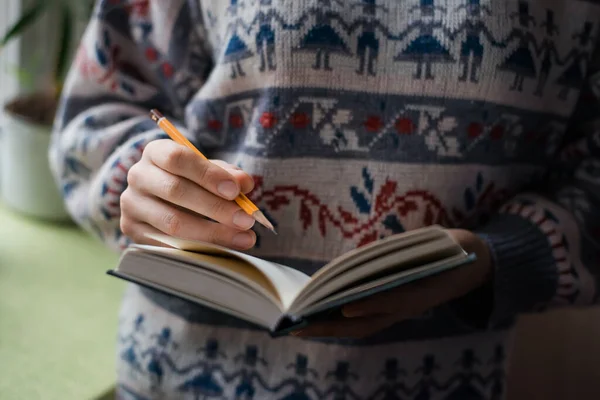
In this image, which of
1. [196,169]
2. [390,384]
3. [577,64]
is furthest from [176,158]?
[577,64]

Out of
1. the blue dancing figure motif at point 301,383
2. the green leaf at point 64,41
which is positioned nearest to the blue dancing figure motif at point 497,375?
the blue dancing figure motif at point 301,383

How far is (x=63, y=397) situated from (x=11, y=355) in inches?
4.1

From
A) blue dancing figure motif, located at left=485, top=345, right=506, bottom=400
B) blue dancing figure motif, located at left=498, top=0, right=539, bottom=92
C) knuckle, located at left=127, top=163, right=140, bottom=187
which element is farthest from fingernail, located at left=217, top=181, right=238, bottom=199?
blue dancing figure motif, located at left=485, top=345, right=506, bottom=400

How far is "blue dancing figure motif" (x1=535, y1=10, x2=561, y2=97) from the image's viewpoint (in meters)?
0.64

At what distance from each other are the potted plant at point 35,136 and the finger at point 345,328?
0.79 m

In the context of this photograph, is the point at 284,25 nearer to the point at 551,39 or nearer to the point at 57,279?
the point at 551,39

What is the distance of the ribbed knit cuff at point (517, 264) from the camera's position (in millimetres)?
637

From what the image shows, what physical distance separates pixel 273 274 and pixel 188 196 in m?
0.11

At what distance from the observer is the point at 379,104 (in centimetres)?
62

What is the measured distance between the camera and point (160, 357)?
0.68 m

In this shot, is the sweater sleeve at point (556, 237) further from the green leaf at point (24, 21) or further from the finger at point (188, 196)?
the green leaf at point (24, 21)

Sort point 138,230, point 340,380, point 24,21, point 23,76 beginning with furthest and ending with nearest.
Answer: point 23,76
point 24,21
point 340,380
point 138,230

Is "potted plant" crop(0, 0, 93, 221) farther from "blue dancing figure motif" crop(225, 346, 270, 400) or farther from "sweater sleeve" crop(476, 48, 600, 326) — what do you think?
"sweater sleeve" crop(476, 48, 600, 326)

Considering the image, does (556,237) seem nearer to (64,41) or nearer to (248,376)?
(248,376)
